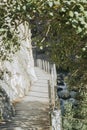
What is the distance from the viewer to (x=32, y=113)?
54.2 ft

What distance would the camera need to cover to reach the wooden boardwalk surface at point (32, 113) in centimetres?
1433

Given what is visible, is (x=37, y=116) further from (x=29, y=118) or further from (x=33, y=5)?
(x=33, y=5)

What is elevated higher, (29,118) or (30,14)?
(30,14)

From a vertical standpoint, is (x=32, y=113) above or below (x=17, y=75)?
below

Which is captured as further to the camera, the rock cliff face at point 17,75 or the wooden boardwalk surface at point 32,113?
the rock cliff face at point 17,75

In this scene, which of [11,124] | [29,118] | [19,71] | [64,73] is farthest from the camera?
[64,73]

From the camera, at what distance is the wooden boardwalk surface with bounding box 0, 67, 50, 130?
14328 millimetres

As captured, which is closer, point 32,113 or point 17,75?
point 32,113

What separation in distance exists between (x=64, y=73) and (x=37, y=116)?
81.3ft

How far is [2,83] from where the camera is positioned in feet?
59.2

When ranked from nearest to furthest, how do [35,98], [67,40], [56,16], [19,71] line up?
[56,16] < [67,40] < [35,98] < [19,71]

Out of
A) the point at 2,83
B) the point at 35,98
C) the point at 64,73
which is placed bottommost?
the point at 64,73

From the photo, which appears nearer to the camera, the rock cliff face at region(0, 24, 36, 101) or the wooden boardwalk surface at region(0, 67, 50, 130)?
the wooden boardwalk surface at region(0, 67, 50, 130)

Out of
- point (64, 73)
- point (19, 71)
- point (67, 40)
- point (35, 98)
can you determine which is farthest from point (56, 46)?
point (64, 73)
